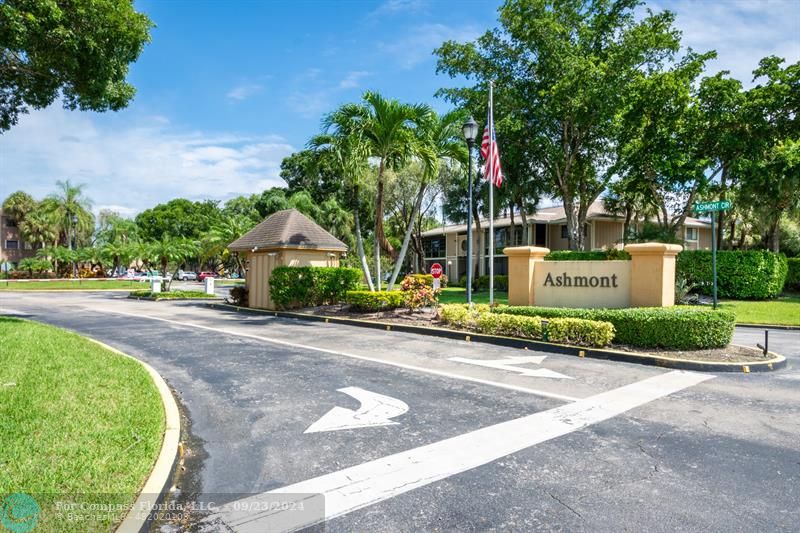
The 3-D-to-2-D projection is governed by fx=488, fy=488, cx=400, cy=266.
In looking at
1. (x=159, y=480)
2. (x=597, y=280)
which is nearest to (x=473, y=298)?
(x=597, y=280)

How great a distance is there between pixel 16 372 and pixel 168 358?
3.04 meters

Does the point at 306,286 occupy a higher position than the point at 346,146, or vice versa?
the point at 346,146

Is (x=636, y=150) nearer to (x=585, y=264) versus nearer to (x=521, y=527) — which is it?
(x=585, y=264)

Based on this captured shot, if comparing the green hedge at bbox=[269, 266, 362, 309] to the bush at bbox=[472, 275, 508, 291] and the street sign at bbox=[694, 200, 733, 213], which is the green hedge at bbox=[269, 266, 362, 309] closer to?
the street sign at bbox=[694, 200, 733, 213]

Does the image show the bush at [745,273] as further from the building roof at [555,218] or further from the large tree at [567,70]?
the building roof at [555,218]

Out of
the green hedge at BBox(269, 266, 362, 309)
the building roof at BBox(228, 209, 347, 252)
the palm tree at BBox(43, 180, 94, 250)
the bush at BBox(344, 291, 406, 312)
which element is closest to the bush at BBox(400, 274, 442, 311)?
the bush at BBox(344, 291, 406, 312)

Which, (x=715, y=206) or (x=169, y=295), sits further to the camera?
(x=169, y=295)

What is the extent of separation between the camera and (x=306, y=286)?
19766 millimetres

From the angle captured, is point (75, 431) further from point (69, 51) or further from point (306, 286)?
point (306, 286)

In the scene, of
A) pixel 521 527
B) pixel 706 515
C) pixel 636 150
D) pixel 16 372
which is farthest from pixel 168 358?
pixel 636 150

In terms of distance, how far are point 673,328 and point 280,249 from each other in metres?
15.1

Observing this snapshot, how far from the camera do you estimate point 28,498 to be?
11.8ft

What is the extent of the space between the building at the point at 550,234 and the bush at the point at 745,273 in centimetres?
1181

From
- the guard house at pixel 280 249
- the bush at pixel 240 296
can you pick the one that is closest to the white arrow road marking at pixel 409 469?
the guard house at pixel 280 249
